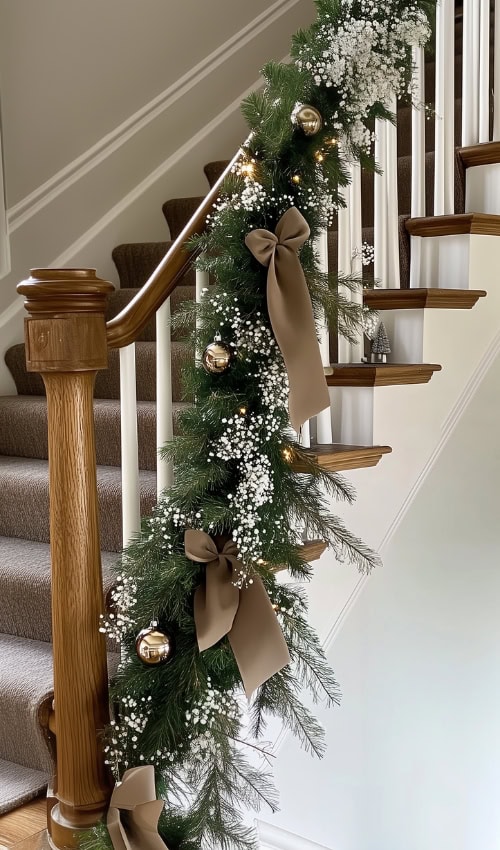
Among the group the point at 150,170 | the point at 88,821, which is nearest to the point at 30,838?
the point at 88,821

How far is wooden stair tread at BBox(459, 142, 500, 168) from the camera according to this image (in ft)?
7.20

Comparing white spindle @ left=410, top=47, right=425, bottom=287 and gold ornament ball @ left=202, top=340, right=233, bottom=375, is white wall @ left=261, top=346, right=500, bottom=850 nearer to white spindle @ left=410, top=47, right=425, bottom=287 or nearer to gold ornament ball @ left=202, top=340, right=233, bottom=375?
white spindle @ left=410, top=47, right=425, bottom=287

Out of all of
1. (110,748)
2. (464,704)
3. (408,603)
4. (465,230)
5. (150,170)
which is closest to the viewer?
(110,748)

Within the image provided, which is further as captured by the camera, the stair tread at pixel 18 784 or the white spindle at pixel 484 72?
the white spindle at pixel 484 72

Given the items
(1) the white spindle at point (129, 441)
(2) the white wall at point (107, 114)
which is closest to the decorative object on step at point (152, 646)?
(1) the white spindle at point (129, 441)

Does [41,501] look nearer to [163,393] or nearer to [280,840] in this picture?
[163,393]

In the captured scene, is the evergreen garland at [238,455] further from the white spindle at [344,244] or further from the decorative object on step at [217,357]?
the white spindle at [344,244]

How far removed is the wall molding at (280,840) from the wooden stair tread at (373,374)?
138cm

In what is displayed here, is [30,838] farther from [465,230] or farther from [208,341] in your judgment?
[465,230]

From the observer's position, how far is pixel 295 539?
1.67m

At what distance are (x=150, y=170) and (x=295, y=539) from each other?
2169 millimetres

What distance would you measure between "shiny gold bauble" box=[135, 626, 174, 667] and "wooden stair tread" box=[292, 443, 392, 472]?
47 centimetres

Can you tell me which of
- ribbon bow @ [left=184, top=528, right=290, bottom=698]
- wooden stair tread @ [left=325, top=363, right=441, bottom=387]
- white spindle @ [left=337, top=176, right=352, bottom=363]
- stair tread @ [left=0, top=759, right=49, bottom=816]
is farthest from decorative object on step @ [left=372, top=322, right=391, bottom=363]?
stair tread @ [left=0, top=759, right=49, bottom=816]

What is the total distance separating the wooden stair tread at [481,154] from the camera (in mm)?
2195
